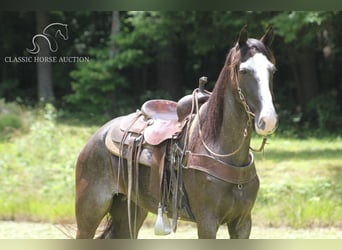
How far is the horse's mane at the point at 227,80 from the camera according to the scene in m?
3.01

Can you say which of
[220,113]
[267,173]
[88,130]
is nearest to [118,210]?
[220,113]

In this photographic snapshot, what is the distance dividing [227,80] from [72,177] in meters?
3.99

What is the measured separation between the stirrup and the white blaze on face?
0.82 m

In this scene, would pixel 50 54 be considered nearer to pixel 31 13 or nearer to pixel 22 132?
pixel 22 132

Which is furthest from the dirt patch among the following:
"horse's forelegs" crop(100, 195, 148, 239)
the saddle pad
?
the saddle pad

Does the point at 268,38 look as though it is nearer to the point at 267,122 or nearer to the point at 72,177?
the point at 267,122

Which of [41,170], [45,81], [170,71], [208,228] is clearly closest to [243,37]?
[208,228]

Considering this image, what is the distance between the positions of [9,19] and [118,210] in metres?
8.64

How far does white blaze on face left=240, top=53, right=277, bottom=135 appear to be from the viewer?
9.27 ft

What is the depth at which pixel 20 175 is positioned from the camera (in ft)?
23.2

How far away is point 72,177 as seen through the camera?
6766 millimetres

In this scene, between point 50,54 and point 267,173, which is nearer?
point 267,173

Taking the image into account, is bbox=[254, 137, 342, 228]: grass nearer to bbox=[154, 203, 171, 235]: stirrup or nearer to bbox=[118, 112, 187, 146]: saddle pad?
bbox=[118, 112, 187, 146]: saddle pad

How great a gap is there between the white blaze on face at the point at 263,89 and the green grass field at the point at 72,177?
9.91 feet
